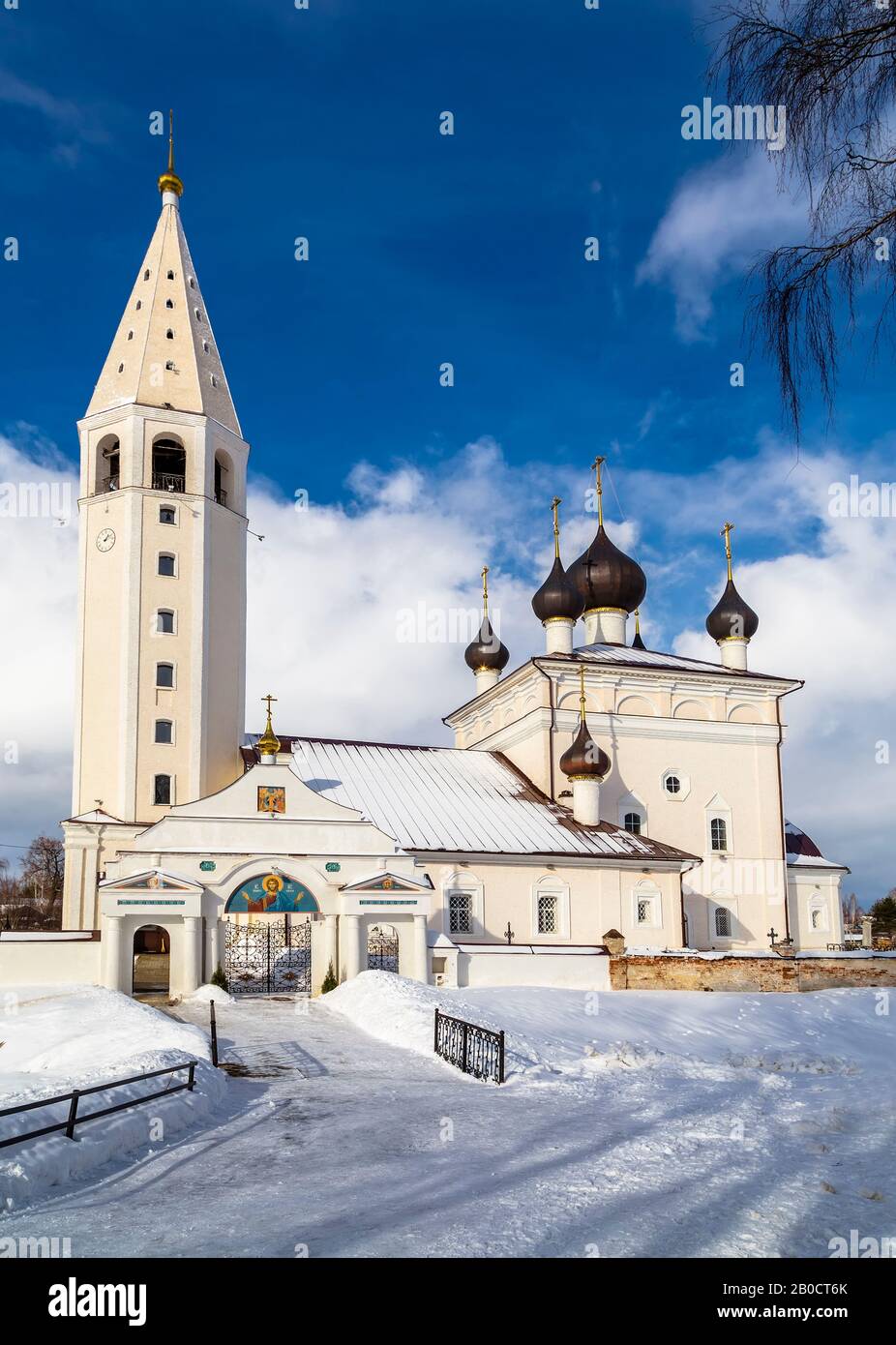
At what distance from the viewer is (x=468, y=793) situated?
3238cm

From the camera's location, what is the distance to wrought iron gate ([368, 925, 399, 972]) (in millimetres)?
26234

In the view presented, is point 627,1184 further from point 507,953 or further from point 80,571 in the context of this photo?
point 80,571

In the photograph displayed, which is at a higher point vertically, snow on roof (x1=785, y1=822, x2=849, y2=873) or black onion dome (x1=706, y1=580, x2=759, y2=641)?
black onion dome (x1=706, y1=580, x2=759, y2=641)

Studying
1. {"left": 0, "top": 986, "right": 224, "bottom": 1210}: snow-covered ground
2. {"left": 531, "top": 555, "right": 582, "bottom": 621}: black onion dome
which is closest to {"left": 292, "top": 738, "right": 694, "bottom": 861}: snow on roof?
{"left": 531, "top": 555, "right": 582, "bottom": 621}: black onion dome

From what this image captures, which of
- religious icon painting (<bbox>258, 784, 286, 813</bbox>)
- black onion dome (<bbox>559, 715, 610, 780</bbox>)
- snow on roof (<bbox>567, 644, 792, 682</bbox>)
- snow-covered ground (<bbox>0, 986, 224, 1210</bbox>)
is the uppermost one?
snow on roof (<bbox>567, 644, 792, 682</bbox>)

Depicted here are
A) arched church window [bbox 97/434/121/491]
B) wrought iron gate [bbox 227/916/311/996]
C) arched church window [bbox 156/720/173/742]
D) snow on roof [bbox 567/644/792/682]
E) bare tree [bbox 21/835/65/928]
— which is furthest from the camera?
bare tree [bbox 21/835/65/928]

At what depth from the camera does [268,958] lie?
25.0 m

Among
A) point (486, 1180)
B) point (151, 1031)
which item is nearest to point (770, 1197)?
point (486, 1180)

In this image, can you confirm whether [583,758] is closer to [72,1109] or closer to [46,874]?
[72,1109]

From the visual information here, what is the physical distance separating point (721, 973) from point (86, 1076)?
18156 millimetres

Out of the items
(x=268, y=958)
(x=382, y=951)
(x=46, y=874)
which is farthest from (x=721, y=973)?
(x=46, y=874)

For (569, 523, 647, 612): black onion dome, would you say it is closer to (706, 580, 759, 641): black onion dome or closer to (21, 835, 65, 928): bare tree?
(706, 580, 759, 641): black onion dome

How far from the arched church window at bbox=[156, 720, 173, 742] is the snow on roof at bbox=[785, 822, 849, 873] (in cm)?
2076

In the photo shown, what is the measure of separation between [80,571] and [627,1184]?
2542 cm
